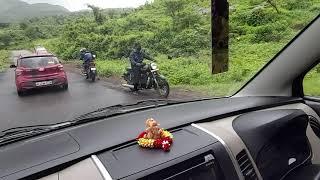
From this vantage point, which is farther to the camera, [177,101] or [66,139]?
[177,101]

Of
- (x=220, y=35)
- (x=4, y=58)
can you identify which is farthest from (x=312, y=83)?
(x=4, y=58)

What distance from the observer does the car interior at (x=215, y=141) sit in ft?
5.11

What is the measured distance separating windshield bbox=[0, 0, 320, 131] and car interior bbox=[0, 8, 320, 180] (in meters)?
0.19

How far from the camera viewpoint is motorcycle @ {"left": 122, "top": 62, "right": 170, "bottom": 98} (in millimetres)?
2602

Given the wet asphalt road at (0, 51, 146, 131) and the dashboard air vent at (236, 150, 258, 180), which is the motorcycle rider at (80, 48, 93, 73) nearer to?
the wet asphalt road at (0, 51, 146, 131)

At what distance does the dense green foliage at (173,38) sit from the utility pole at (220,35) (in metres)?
0.07

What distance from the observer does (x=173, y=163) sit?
1.68 metres

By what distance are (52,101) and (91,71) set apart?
0.37m

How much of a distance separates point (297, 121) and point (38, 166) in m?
1.68

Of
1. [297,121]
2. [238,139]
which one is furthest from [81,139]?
[297,121]

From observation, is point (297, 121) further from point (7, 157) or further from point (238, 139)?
point (7, 157)

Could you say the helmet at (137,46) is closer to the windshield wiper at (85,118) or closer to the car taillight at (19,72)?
the windshield wiper at (85,118)

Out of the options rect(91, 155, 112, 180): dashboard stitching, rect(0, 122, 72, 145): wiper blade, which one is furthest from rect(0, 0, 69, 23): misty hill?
rect(91, 155, 112, 180): dashboard stitching

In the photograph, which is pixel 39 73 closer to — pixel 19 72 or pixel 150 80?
pixel 19 72
